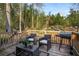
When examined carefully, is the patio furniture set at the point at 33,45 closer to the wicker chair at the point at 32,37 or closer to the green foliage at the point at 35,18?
the wicker chair at the point at 32,37

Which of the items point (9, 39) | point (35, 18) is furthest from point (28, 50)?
point (35, 18)

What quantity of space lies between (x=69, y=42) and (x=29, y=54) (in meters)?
0.70

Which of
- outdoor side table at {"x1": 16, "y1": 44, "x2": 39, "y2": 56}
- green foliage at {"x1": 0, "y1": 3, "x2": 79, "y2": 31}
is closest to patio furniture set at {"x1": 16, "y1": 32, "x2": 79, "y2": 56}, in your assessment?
outdoor side table at {"x1": 16, "y1": 44, "x2": 39, "y2": 56}

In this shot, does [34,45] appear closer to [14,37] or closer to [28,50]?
[28,50]

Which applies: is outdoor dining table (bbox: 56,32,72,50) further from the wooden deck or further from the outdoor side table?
the outdoor side table

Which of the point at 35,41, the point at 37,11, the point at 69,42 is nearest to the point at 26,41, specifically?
the point at 35,41

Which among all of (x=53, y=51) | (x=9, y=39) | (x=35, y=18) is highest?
(x=35, y=18)

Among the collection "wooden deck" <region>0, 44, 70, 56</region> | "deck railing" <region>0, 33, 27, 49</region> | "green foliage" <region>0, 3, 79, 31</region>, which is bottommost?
"wooden deck" <region>0, 44, 70, 56</region>

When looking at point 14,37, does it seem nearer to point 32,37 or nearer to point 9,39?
point 9,39

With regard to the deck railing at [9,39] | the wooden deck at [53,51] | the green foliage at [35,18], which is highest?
the green foliage at [35,18]

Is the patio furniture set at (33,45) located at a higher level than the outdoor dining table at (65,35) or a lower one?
lower

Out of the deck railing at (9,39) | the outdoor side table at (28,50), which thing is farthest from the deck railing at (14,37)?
the outdoor side table at (28,50)

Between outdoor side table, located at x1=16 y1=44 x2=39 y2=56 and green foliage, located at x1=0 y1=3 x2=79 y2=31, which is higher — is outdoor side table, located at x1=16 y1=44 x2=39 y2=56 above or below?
below

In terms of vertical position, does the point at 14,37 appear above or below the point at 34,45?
above
